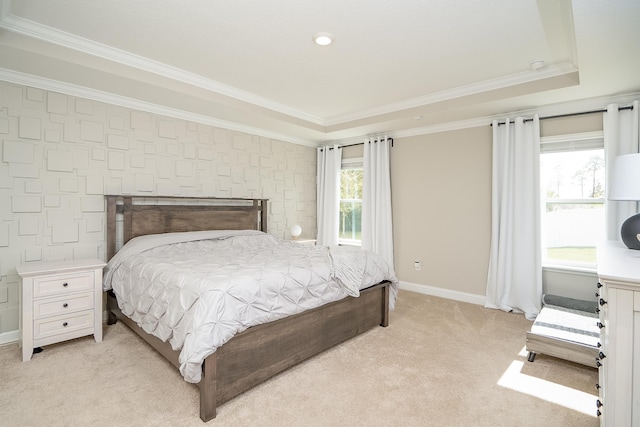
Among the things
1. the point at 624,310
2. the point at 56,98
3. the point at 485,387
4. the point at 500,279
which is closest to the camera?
the point at 624,310

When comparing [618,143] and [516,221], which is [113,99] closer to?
[516,221]

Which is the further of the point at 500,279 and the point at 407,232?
the point at 407,232

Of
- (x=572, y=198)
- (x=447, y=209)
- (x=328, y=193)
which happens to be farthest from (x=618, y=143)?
(x=328, y=193)

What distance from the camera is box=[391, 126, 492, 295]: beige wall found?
4059 millimetres

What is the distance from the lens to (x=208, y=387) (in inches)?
71.5

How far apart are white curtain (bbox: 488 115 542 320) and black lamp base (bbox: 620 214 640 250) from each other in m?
1.63

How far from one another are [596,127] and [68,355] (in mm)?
5330

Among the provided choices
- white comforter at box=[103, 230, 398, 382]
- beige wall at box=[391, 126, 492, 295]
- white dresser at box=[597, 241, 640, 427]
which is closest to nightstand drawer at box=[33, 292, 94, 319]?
white comforter at box=[103, 230, 398, 382]

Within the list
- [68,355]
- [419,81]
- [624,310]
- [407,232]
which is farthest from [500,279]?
[68,355]

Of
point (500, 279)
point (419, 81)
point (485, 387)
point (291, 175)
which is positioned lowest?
point (485, 387)

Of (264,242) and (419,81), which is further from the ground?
(419,81)

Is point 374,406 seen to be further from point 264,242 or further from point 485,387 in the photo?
point 264,242

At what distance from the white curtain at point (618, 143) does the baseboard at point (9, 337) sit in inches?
219

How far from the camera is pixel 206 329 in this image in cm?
178
